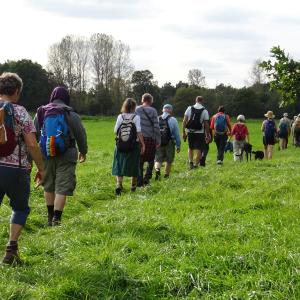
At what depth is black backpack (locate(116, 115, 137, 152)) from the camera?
991 centimetres

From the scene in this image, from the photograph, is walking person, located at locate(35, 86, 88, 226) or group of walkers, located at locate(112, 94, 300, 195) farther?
group of walkers, located at locate(112, 94, 300, 195)

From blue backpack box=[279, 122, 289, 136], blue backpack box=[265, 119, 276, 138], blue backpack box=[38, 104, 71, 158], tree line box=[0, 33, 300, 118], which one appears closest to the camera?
blue backpack box=[38, 104, 71, 158]

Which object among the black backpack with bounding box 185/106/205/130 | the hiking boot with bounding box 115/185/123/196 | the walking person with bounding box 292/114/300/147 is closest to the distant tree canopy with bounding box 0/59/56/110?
the walking person with bounding box 292/114/300/147

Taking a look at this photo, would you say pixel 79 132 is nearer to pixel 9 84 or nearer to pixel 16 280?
pixel 9 84

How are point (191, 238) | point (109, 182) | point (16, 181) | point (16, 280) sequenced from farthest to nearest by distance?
1. point (109, 182)
2. point (191, 238)
3. point (16, 181)
4. point (16, 280)

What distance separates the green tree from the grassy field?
162cm

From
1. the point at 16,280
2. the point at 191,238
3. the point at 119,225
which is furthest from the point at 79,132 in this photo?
the point at 16,280

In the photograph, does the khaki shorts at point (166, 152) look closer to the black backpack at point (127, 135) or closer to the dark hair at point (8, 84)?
the black backpack at point (127, 135)

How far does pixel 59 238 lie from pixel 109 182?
6.13 m

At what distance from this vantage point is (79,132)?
7.39 metres

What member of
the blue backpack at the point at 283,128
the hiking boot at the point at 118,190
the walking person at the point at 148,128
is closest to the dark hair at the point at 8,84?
the hiking boot at the point at 118,190

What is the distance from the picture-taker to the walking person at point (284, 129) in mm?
25000

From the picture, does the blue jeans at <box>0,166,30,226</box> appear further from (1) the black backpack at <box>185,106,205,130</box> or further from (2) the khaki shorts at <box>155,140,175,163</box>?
(1) the black backpack at <box>185,106,205,130</box>

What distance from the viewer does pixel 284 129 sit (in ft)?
83.7
